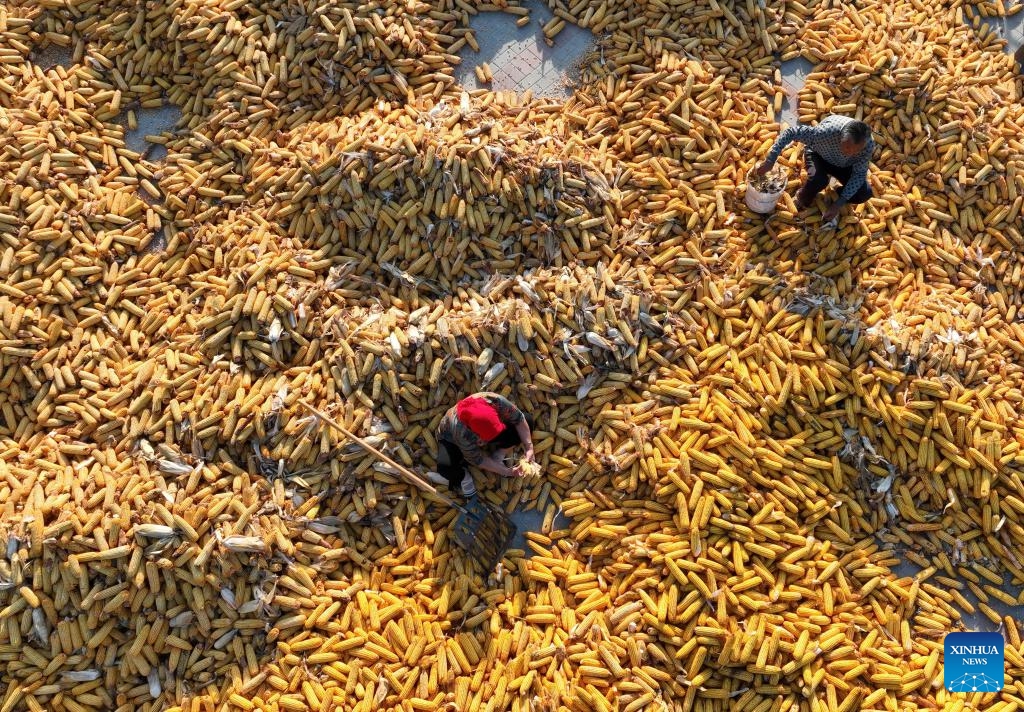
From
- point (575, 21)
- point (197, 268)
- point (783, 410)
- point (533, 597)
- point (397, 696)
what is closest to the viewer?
point (397, 696)

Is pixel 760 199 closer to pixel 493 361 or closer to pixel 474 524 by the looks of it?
pixel 493 361

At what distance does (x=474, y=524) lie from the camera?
22.2 feet

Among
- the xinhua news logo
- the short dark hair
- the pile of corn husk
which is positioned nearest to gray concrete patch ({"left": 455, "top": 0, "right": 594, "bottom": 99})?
the pile of corn husk

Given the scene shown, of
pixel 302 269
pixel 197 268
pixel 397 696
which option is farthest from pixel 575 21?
pixel 397 696

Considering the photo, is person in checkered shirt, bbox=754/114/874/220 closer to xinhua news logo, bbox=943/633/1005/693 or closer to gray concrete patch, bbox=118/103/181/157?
xinhua news logo, bbox=943/633/1005/693

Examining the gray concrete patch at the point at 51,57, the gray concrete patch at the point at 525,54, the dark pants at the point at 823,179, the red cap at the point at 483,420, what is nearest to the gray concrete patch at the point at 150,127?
the gray concrete patch at the point at 51,57

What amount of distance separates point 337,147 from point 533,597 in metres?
5.42

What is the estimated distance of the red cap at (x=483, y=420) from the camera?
19.4ft

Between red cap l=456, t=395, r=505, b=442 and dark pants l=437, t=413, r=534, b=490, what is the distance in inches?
17.0

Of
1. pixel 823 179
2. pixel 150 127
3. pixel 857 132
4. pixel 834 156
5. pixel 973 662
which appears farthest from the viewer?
pixel 150 127

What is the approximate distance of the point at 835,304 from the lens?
7.46 meters

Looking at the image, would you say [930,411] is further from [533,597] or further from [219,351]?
[219,351]

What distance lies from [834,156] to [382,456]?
18.8 ft

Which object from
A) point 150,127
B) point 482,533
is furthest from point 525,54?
point 482,533
